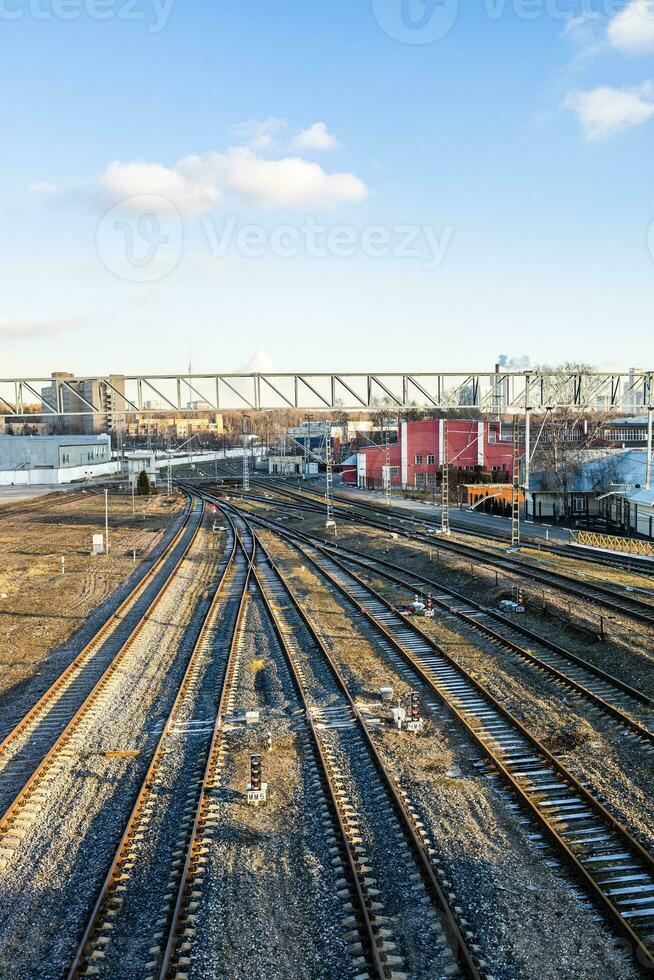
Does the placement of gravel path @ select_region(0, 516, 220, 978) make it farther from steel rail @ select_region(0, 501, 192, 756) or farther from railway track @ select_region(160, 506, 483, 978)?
railway track @ select_region(160, 506, 483, 978)

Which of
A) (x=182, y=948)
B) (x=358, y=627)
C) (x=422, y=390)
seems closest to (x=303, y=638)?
(x=358, y=627)

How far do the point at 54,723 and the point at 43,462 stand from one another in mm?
78898

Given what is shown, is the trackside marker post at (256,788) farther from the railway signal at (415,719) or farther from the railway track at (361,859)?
the railway signal at (415,719)

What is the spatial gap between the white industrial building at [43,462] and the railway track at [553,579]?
182ft

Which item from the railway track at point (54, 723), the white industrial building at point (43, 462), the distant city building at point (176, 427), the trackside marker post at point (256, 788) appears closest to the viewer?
the railway track at point (54, 723)

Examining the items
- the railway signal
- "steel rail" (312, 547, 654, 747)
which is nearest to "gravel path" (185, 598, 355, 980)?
the railway signal

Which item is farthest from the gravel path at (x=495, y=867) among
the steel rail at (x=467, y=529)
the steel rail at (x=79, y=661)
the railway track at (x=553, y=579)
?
the steel rail at (x=467, y=529)

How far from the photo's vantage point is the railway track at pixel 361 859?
669 centimetres

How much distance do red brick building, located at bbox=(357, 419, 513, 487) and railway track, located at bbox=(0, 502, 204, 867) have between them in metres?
43.1

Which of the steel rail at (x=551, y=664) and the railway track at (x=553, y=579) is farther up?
the railway track at (x=553, y=579)

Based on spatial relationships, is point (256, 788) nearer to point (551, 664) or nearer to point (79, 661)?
point (79, 661)

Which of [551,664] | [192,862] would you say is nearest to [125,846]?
[192,862]

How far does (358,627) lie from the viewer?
62.2ft

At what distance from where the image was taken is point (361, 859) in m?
8.21
